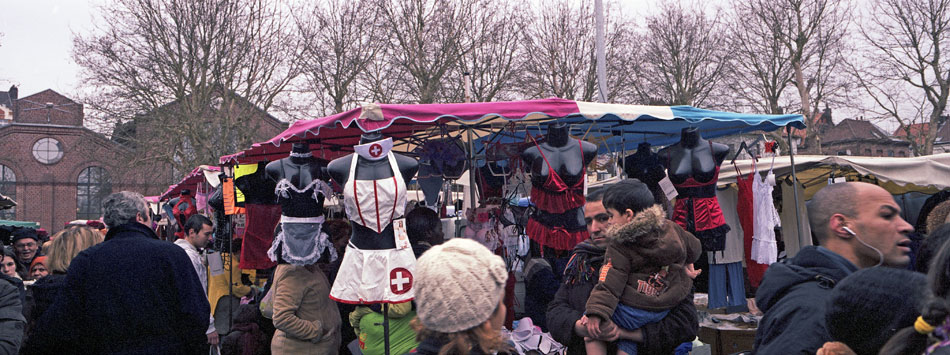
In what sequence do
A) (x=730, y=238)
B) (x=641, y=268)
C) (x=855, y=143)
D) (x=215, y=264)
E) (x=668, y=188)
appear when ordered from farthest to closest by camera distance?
(x=855, y=143)
(x=215, y=264)
(x=730, y=238)
(x=668, y=188)
(x=641, y=268)

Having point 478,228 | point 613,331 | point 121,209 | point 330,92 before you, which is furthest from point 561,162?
point 330,92

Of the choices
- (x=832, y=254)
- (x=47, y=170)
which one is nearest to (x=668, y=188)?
(x=832, y=254)

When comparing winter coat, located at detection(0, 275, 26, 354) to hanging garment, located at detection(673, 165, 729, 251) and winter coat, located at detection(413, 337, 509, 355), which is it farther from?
hanging garment, located at detection(673, 165, 729, 251)

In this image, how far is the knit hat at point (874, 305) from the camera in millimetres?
1316

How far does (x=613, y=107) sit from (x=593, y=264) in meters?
1.80

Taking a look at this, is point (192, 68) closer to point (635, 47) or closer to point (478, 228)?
point (635, 47)

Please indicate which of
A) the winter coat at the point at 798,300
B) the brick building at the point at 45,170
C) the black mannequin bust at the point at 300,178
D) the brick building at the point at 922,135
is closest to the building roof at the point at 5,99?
the brick building at the point at 45,170

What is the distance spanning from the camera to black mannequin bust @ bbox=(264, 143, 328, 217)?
4.40 meters

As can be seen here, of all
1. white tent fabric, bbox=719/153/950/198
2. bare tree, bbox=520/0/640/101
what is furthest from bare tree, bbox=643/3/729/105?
white tent fabric, bbox=719/153/950/198

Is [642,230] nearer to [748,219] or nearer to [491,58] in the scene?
[748,219]

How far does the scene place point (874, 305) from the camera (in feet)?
4.40

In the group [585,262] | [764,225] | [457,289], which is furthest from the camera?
[764,225]

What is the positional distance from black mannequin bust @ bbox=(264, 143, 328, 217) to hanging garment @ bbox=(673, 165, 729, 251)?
113 inches

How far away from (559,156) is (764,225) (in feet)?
7.86
